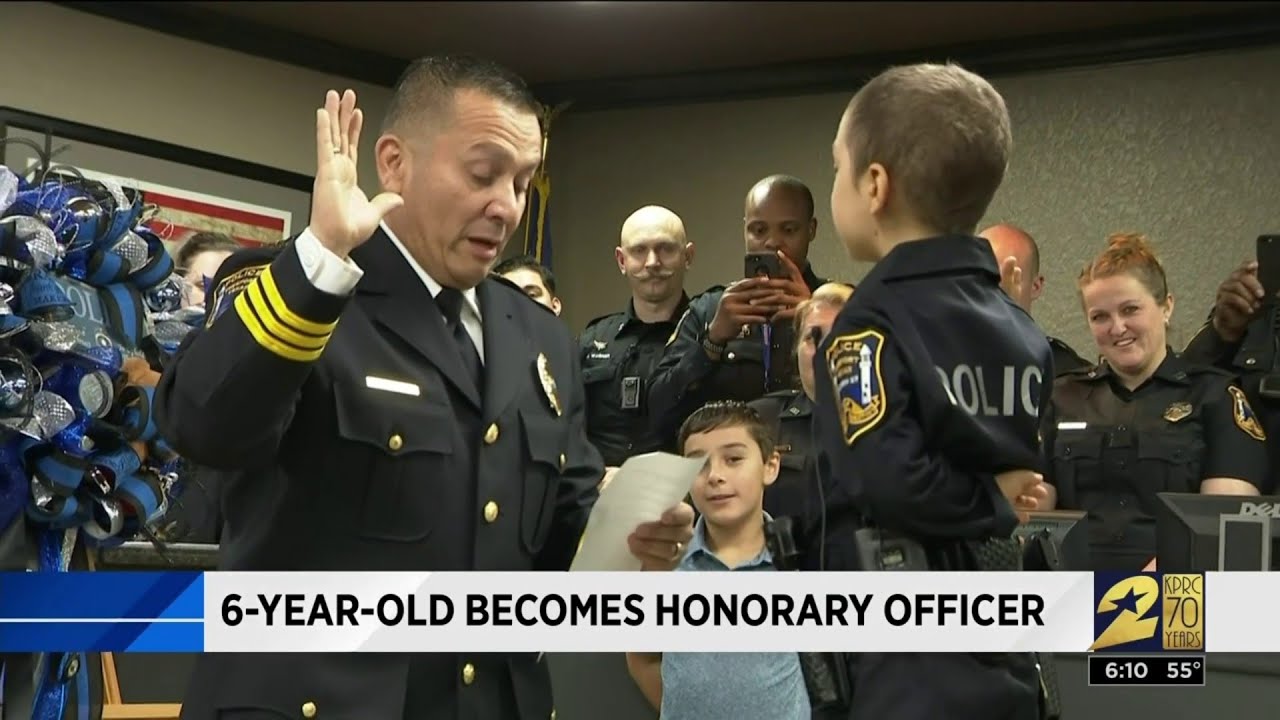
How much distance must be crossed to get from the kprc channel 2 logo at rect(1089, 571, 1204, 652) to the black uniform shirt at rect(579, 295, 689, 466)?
1.99 meters

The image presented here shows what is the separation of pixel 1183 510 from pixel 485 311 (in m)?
1.56

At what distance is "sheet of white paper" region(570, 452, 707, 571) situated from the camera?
1.87m

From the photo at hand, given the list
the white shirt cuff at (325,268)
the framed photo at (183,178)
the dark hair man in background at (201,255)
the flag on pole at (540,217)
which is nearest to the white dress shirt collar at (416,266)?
the white shirt cuff at (325,268)

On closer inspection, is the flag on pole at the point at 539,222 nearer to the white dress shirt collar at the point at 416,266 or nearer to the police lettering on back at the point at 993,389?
the white dress shirt collar at the point at 416,266

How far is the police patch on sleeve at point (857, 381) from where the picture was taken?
182 centimetres

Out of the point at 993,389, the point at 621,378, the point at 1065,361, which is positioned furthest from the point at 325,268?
the point at 1065,361

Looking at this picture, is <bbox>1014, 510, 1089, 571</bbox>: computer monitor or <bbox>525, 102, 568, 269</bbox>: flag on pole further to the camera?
<bbox>525, 102, 568, 269</bbox>: flag on pole

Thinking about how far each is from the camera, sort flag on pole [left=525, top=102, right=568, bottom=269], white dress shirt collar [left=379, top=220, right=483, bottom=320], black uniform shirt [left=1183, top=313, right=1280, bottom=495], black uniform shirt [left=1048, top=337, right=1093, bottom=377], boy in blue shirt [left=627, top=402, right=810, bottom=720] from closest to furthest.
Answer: white dress shirt collar [left=379, top=220, right=483, bottom=320] → boy in blue shirt [left=627, top=402, right=810, bottom=720] → black uniform shirt [left=1183, top=313, right=1280, bottom=495] → black uniform shirt [left=1048, top=337, right=1093, bottom=377] → flag on pole [left=525, top=102, right=568, bottom=269]

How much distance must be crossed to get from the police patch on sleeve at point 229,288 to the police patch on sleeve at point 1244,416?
2.82 metres

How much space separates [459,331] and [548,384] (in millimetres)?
157

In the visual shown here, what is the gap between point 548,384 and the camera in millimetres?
2053

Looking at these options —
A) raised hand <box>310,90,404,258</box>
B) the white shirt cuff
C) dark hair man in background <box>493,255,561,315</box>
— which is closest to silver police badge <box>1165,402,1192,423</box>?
dark hair man in background <box>493,255,561,315</box>

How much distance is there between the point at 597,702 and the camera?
10.4ft

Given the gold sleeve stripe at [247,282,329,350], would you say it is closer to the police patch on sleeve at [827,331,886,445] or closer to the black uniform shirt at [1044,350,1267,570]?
the police patch on sleeve at [827,331,886,445]
